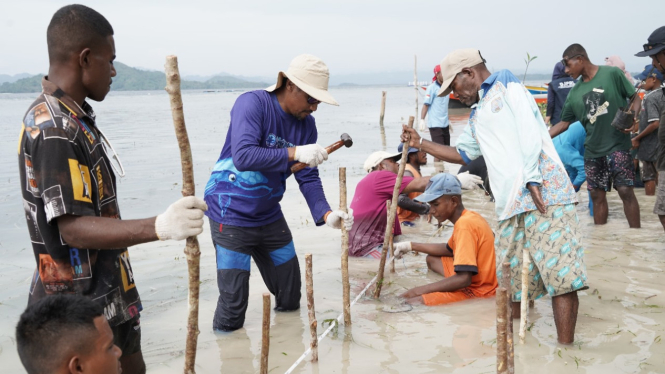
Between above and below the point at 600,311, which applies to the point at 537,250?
above

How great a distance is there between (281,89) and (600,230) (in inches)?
184

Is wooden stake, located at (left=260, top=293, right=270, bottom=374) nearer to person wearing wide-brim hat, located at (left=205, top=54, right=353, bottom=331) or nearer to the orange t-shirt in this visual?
person wearing wide-brim hat, located at (left=205, top=54, right=353, bottom=331)

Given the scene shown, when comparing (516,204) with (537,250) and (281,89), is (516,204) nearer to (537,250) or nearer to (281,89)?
(537,250)

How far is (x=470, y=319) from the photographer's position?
15.6 ft

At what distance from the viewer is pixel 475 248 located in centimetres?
488

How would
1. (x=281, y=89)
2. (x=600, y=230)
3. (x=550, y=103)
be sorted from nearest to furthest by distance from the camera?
(x=281, y=89) → (x=600, y=230) → (x=550, y=103)

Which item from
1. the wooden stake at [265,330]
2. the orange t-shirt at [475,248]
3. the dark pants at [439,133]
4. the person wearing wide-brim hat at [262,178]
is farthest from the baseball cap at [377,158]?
the dark pants at [439,133]

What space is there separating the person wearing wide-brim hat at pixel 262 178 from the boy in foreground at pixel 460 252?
0.95 metres

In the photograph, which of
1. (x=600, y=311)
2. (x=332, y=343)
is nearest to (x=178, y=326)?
(x=332, y=343)

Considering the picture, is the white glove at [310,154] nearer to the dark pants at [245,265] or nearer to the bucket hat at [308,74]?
the bucket hat at [308,74]

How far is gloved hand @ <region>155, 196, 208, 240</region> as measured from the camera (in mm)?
2287

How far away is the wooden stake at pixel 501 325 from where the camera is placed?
276 centimetres

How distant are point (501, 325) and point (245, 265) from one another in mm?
2202

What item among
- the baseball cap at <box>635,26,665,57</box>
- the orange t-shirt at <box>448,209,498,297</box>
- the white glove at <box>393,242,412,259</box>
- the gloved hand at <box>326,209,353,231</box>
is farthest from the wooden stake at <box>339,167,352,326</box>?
the baseball cap at <box>635,26,665,57</box>
